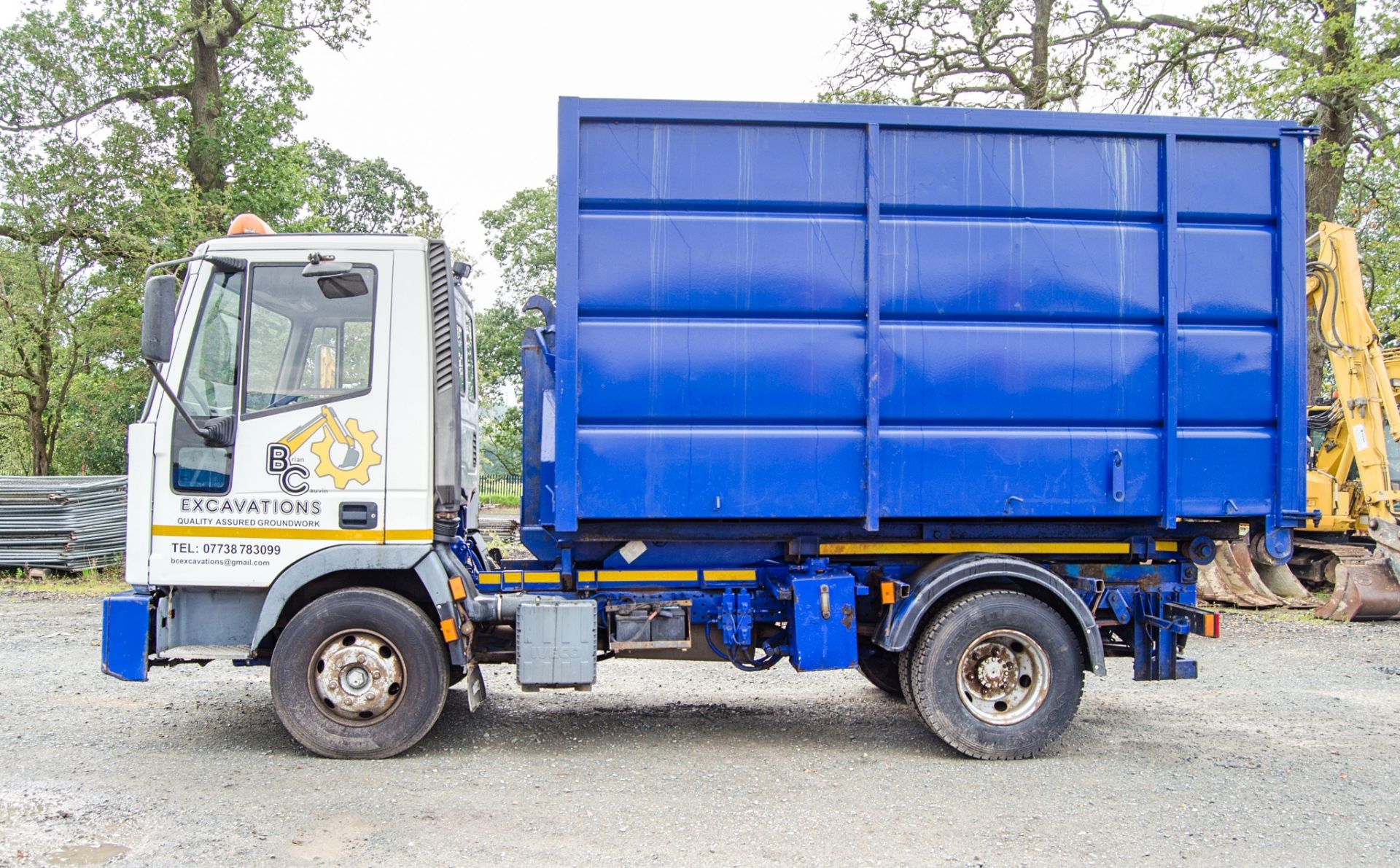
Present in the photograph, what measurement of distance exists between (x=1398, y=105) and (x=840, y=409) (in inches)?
578

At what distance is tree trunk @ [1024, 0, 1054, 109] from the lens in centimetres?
1501

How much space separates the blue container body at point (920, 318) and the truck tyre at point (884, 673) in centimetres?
145

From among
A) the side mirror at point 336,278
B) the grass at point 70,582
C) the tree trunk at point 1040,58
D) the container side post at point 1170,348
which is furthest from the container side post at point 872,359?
the tree trunk at point 1040,58

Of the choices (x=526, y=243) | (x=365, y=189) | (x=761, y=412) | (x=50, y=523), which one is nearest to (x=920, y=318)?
(x=761, y=412)

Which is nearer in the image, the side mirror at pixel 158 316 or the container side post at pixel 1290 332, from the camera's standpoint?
the side mirror at pixel 158 316

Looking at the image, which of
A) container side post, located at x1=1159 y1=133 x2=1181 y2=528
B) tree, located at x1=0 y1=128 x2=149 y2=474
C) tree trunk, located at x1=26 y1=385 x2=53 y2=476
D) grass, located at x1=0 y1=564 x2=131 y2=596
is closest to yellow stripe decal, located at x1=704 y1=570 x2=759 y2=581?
container side post, located at x1=1159 y1=133 x2=1181 y2=528

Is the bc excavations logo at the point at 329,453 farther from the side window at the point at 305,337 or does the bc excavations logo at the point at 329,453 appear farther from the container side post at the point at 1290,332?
the container side post at the point at 1290,332

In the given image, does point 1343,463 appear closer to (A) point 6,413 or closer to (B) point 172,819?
(B) point 172,819

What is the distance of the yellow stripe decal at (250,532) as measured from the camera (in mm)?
4961

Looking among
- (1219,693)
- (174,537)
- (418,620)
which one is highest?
(174,537)

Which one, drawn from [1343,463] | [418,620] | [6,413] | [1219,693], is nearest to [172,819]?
[418,620]

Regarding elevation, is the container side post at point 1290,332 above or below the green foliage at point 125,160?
below

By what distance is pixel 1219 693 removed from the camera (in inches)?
275

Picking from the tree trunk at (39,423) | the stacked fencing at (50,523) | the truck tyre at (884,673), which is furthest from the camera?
the tree trunk at (39,423)
